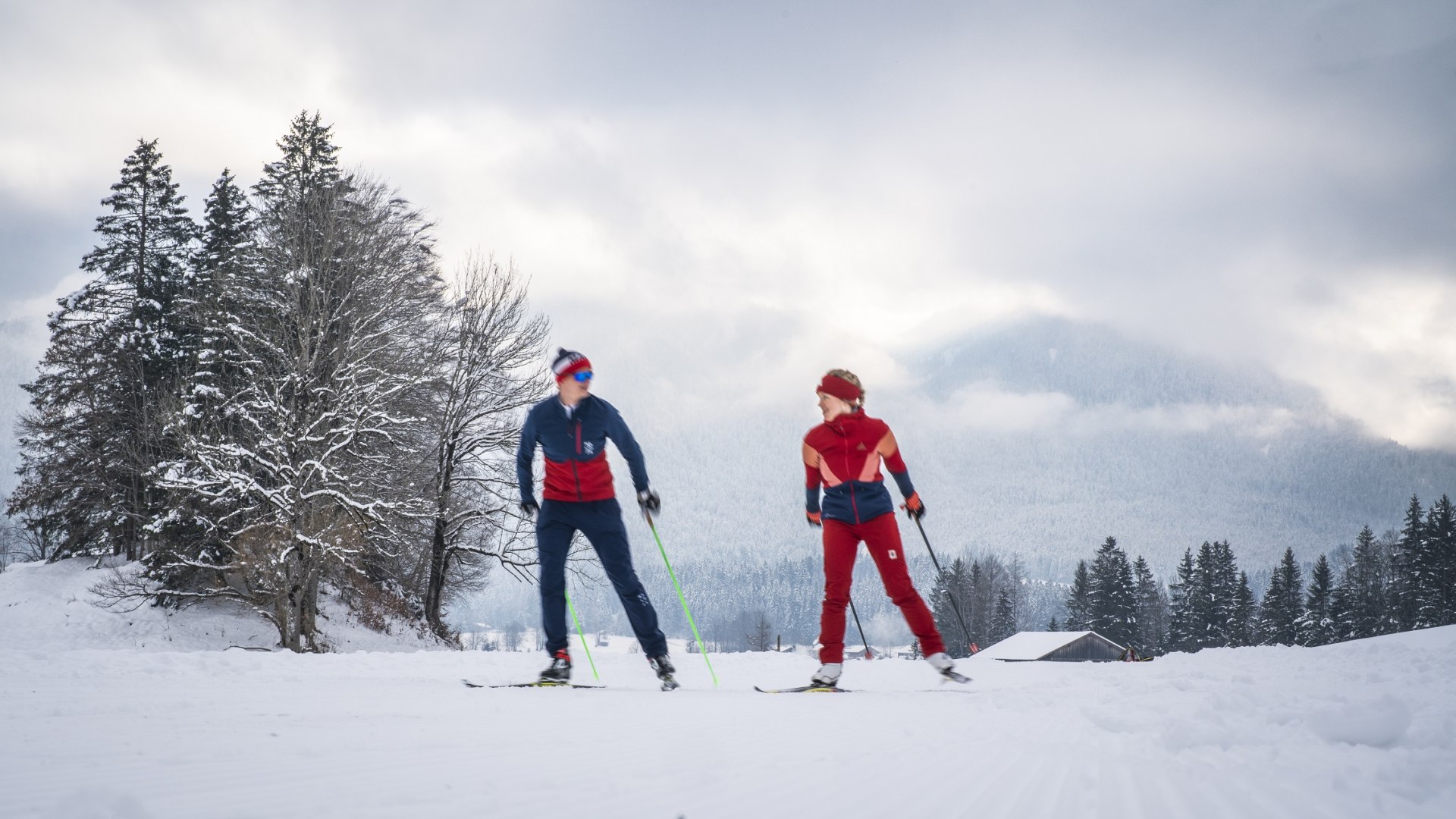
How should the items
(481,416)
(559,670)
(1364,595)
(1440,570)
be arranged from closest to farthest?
1. (559,670)
2. (481,416)
3. (1440,570)
4. (1364,595)

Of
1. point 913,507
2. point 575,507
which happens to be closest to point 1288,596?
point 913,507

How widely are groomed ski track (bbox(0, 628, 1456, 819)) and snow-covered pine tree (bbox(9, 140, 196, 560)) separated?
2077 cm

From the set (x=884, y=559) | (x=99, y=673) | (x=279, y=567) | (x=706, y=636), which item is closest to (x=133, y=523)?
(x=279, y=567)

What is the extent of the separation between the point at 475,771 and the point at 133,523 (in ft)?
80.9

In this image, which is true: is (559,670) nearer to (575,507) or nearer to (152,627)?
(575,507)

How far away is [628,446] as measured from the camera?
568 centimetres

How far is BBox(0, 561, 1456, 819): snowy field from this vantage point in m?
1.75

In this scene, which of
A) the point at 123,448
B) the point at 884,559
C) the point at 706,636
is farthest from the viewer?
the point at 706,636

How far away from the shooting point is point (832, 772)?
7.04ft

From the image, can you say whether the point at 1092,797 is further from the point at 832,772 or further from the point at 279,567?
the point at 279,567

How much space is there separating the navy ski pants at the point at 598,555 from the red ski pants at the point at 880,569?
1.26m

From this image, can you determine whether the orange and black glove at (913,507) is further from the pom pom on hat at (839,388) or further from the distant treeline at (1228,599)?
the distant treeline at (1228,599)

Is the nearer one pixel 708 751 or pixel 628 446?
pixel 708 751

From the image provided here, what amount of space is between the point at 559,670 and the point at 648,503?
50.9 inches
